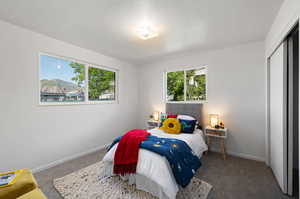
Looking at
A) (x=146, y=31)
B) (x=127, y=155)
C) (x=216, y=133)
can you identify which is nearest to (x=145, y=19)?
(x=146, y=31)

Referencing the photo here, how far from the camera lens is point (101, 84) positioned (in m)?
3.70

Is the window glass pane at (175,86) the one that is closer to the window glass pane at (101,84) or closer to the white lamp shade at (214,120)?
the white lamp shade at (214,120)

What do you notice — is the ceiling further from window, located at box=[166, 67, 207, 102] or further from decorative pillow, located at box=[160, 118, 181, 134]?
decorative pillow, located at box=[160, 118, 181, 134]

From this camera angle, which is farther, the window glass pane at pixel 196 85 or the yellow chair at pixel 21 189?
the window glass pane at pixel 196 85

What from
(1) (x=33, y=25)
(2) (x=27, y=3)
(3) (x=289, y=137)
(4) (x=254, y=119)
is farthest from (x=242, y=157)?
(1) (x=33, y=25)

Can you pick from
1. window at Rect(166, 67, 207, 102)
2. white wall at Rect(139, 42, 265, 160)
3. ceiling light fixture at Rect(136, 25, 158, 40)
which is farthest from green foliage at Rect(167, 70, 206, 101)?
ceiling light fixture at Rect(136, 25, 158, 40)

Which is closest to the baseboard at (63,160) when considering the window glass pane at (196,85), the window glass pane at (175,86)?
the window glass pane at (175,86)

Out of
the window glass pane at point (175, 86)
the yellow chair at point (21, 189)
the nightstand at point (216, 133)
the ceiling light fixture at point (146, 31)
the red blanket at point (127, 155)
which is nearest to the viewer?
the yellow chair at point (21, 189)

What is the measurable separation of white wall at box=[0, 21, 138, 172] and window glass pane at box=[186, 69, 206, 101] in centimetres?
251

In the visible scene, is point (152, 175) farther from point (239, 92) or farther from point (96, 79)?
point (96, 79)

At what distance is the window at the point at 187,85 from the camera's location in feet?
11.4

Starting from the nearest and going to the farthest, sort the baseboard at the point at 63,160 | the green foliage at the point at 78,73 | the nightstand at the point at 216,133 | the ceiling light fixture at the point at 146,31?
the ceiling light fixture at the point at 146,31, the baseboard at the point at 63,160, the nightstand at the point at 216,133, the green foliage at the point at 78,73

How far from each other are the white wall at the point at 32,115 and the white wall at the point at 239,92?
296 cm

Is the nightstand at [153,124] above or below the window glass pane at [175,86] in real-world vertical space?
below
